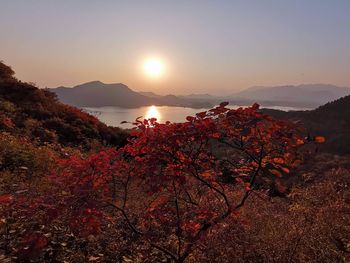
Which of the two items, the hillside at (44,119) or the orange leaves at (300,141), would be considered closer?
the orange leaves at (300,141)

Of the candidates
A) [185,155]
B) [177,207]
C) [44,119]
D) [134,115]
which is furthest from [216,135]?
[134,115]

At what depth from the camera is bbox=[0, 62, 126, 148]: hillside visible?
48.2 feet

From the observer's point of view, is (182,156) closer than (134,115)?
Yes

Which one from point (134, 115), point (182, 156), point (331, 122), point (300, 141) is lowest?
point (134, 115)

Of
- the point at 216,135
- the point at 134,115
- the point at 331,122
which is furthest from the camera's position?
the point at 134,115

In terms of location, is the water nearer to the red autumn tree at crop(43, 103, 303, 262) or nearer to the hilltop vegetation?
the red autumn tree at crop(43, 103, 303, 262)

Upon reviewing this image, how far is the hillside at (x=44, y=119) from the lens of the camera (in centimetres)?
1468

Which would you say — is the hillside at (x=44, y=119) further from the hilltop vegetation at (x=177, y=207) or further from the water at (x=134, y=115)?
the hilltop vegetation at (x=177, y=207)

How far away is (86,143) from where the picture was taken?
52.4ft

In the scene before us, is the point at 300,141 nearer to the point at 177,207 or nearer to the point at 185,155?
the point at 185,155

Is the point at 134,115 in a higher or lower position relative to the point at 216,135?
lower

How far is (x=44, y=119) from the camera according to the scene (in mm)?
17250

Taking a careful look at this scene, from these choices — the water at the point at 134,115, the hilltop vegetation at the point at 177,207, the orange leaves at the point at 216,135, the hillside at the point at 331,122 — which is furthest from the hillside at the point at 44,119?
the hillside at the point at 331,122

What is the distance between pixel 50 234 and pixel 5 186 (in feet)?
9.30
